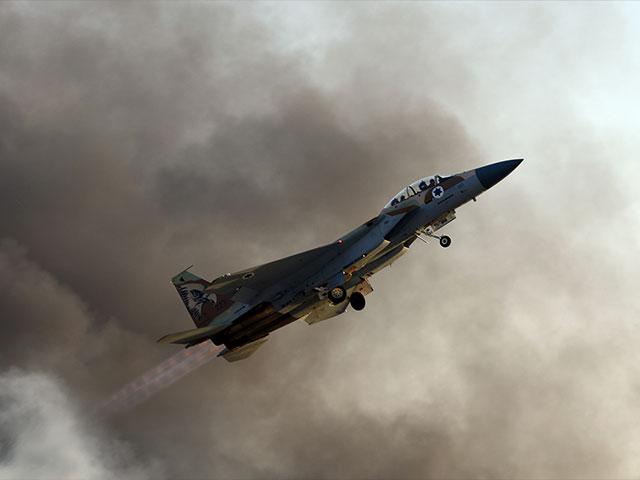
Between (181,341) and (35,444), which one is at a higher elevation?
(35,444)

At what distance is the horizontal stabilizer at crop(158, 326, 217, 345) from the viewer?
58250 mm

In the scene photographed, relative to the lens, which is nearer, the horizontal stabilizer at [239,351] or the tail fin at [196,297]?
the horizontal stabilizer at [239,351]

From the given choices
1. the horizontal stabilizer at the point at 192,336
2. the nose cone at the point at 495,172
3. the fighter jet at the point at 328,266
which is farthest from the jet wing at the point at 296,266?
the nose cone at the point at 495,172

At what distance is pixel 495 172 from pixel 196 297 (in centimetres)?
2041

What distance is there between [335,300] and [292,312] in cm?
288

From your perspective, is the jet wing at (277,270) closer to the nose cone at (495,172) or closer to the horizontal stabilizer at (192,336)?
the horizontal stabilizer at (192,336)

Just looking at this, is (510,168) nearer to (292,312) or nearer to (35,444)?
(292,312)

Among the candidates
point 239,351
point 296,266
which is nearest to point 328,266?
point 296,266

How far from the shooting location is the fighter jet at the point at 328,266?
59.5 meters

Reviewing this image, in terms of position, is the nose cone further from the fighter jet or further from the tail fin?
the tail fin

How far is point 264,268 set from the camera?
5944 cm

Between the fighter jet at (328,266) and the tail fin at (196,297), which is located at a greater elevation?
the tail fin at (196,297)

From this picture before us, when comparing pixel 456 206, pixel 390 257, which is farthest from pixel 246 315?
pixel 456 206

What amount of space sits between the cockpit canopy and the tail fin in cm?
1277
